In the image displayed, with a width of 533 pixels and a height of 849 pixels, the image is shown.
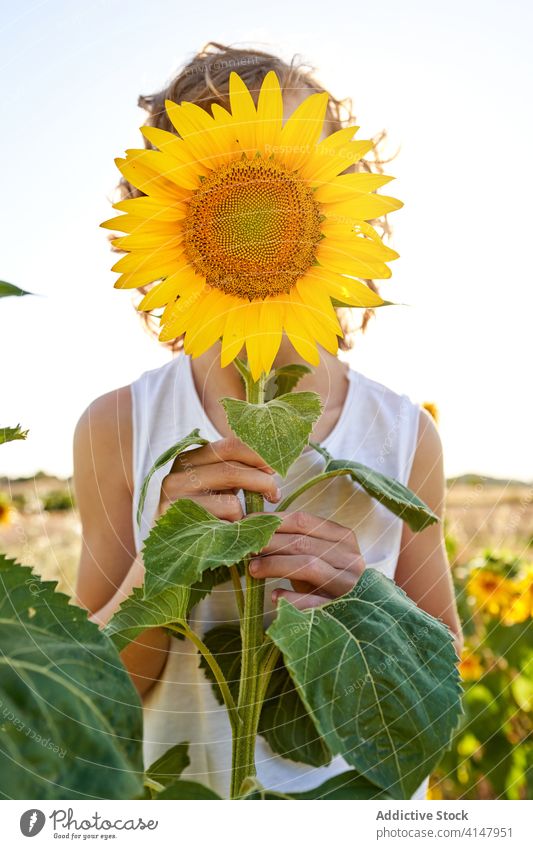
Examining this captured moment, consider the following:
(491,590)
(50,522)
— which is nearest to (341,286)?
(50,522)

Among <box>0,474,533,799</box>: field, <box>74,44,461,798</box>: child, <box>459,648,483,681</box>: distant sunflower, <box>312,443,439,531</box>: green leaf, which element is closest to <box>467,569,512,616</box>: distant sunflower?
<box>0,474,533,799</box>: field

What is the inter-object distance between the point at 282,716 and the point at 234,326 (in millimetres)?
164

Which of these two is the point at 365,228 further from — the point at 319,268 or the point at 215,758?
the point at 215,758

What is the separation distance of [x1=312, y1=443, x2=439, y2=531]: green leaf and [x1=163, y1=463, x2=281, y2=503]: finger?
0.07ft

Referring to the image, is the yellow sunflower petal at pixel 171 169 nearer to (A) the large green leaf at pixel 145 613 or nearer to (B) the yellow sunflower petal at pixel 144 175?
(B) the yellow sunflower petal at pixel 144 175

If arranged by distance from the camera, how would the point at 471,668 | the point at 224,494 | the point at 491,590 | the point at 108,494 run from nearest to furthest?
the point at 224,494, the point at 108,494, the point at 491,590, the point at 471,668

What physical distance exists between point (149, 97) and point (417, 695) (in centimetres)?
28

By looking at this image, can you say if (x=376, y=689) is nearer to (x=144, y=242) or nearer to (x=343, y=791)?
(x=343, y=791)

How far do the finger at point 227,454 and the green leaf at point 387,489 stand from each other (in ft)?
0.09

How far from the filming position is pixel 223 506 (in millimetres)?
306

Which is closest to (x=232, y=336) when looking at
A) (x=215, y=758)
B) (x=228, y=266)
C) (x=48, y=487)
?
(x=228, y=266)

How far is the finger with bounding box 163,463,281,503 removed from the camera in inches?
12.2
